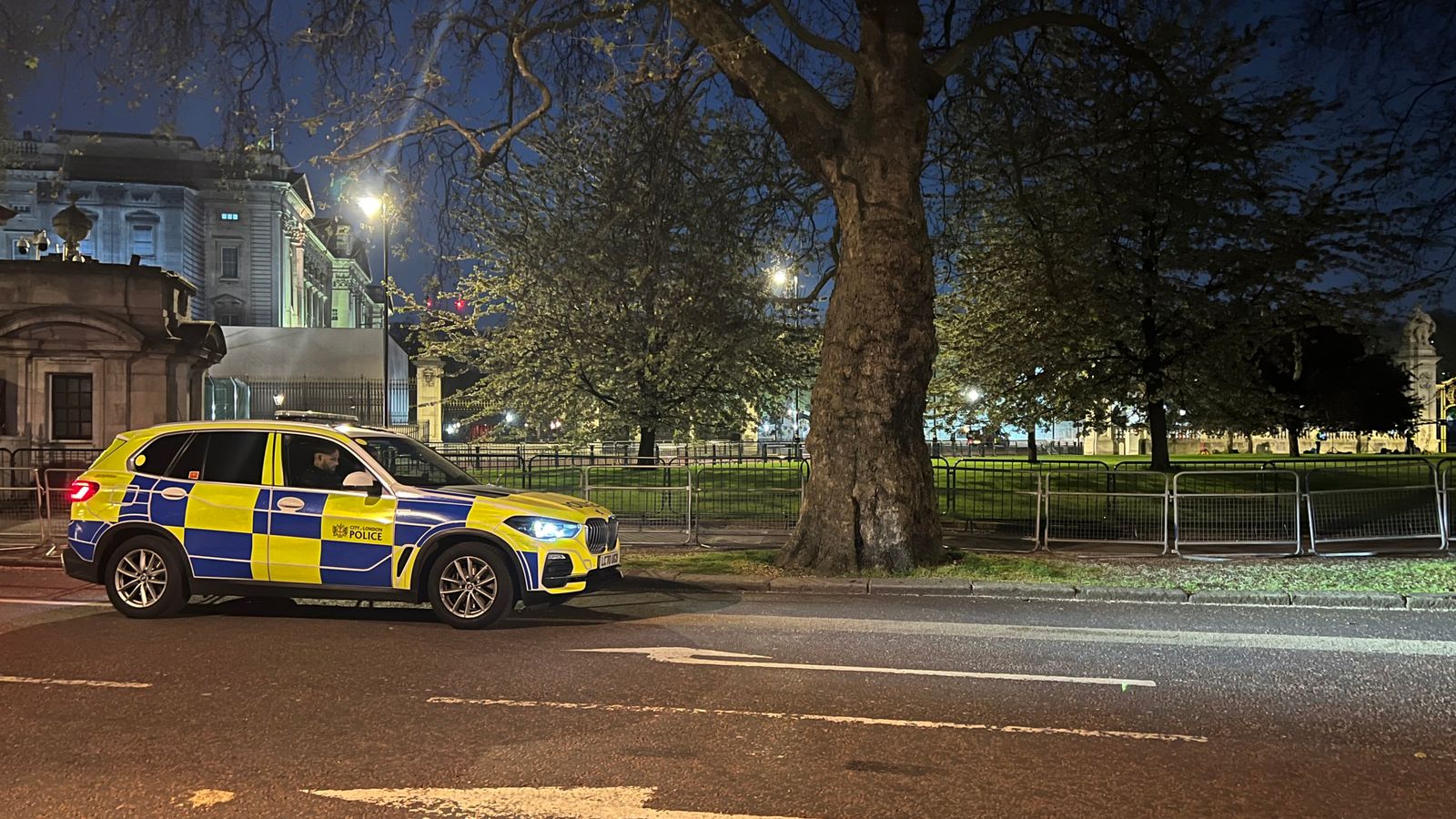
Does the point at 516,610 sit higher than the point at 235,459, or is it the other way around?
the point at 235,459

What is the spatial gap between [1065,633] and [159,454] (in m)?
8.19

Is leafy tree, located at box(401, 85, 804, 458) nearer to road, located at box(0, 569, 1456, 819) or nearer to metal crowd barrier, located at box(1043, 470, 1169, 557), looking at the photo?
metal crowd barrier, located at box(1043, 470, 1169, 557)

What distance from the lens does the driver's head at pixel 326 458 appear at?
28.5 feet

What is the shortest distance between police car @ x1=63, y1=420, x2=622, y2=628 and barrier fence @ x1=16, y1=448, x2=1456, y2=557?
3456mm

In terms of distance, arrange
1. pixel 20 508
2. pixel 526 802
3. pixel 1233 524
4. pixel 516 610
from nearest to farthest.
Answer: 1. pixel 526 802
2. pixel 516 610
3. pixel 1233 524
4. pixel 20 508

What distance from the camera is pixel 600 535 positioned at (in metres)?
8.81

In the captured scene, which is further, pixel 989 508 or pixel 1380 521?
pixel 989 508

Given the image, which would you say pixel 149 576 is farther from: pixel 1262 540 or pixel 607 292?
pixel 607 292

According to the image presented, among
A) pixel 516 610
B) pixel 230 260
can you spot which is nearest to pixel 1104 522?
pixel 516 610

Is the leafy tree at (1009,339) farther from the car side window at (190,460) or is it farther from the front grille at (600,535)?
the car side window at (190,460)

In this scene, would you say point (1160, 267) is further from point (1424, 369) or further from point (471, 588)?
point (1424, 369)

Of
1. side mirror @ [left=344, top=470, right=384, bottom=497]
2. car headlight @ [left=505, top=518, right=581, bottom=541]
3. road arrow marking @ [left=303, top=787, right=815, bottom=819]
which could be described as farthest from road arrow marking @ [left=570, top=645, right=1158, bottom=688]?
road arrow marking @ [left=303, top=787, right=815, bottom=819]

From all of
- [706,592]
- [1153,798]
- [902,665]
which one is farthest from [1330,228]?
[1153,798]

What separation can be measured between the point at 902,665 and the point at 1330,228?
2263cm
